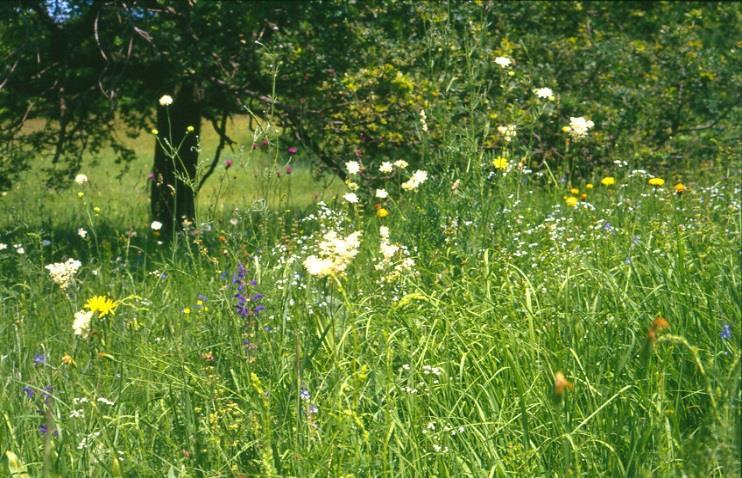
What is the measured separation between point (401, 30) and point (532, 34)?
2.16 m

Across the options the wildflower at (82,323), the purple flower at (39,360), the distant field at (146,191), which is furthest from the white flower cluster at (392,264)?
the purple flower at (39,360)

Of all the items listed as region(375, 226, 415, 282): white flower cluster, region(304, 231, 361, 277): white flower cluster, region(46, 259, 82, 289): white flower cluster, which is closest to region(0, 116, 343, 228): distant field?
region(375, 226, 415, 282): white flower cluster

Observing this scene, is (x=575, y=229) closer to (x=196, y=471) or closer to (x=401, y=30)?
(x=196, y=471)

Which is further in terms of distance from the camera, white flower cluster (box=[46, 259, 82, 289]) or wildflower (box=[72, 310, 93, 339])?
white flower cluster (box=[46, 259, 82, 289])

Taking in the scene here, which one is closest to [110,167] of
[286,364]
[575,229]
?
[575,229]

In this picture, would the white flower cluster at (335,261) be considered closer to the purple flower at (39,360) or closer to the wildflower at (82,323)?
the wildflower at (82,323)

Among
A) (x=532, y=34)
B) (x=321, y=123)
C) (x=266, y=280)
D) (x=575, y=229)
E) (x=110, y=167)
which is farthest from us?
(x=110, y=167)

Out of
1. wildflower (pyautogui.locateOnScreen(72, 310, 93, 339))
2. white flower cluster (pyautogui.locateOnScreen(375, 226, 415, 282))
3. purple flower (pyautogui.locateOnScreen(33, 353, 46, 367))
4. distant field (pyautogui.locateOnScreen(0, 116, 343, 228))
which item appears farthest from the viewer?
distant field (pyautogui.locateOnScreen(0, 116, 343, 228))

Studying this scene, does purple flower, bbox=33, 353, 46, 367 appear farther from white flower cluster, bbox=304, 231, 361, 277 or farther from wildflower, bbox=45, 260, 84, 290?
white flower cluster, bbox=304, 231, 361, 277

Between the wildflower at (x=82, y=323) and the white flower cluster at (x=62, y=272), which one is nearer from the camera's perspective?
the wildflower at (x=82, y=323)

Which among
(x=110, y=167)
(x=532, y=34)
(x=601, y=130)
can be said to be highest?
(x=532, y=34)

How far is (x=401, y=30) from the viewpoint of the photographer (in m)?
7.34

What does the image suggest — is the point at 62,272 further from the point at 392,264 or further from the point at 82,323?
the point at 392,264

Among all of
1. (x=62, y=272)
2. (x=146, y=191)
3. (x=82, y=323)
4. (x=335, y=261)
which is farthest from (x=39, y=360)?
(x=146, y=191)
